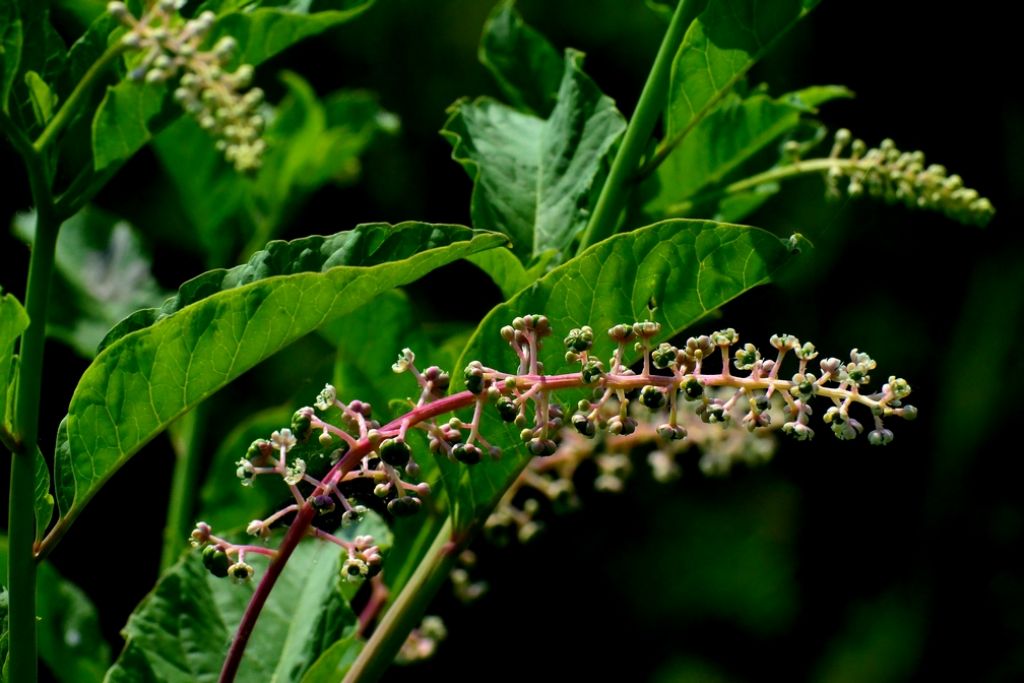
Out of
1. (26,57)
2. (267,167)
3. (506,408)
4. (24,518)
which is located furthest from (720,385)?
(267,167)

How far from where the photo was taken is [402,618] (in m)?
1.04

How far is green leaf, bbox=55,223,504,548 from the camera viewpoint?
846 millimetres

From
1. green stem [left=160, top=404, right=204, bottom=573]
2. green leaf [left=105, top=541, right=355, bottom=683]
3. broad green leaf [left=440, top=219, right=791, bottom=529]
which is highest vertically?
broad green leaf [left=440, top=219, right=791, bottom=529]

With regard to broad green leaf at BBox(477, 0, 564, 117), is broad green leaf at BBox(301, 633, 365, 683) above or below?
below

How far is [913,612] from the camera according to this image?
5148 mm

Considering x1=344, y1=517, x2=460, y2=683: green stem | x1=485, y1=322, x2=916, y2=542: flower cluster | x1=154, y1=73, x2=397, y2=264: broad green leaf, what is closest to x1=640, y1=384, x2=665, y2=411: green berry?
x1=485, y1=322, x2=916, y2=542: flower cluster

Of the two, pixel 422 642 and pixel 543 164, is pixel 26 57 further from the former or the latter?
pixel 422 642

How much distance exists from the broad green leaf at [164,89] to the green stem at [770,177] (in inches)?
16.2

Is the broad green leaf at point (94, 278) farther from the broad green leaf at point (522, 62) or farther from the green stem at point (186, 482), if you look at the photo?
the broad green leaf at point (522, 62)

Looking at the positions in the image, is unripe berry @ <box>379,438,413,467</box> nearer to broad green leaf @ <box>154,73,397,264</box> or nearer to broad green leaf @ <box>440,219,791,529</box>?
broad green leaf @ <box>440,219,791,529</box>

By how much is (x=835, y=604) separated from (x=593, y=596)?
1137 millimetres

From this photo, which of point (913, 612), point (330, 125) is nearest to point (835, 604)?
point (913, 612)

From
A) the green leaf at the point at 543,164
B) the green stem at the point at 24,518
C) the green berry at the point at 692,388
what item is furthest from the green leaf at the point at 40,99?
the green berry at the point at 692,388

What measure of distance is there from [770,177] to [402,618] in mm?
623
